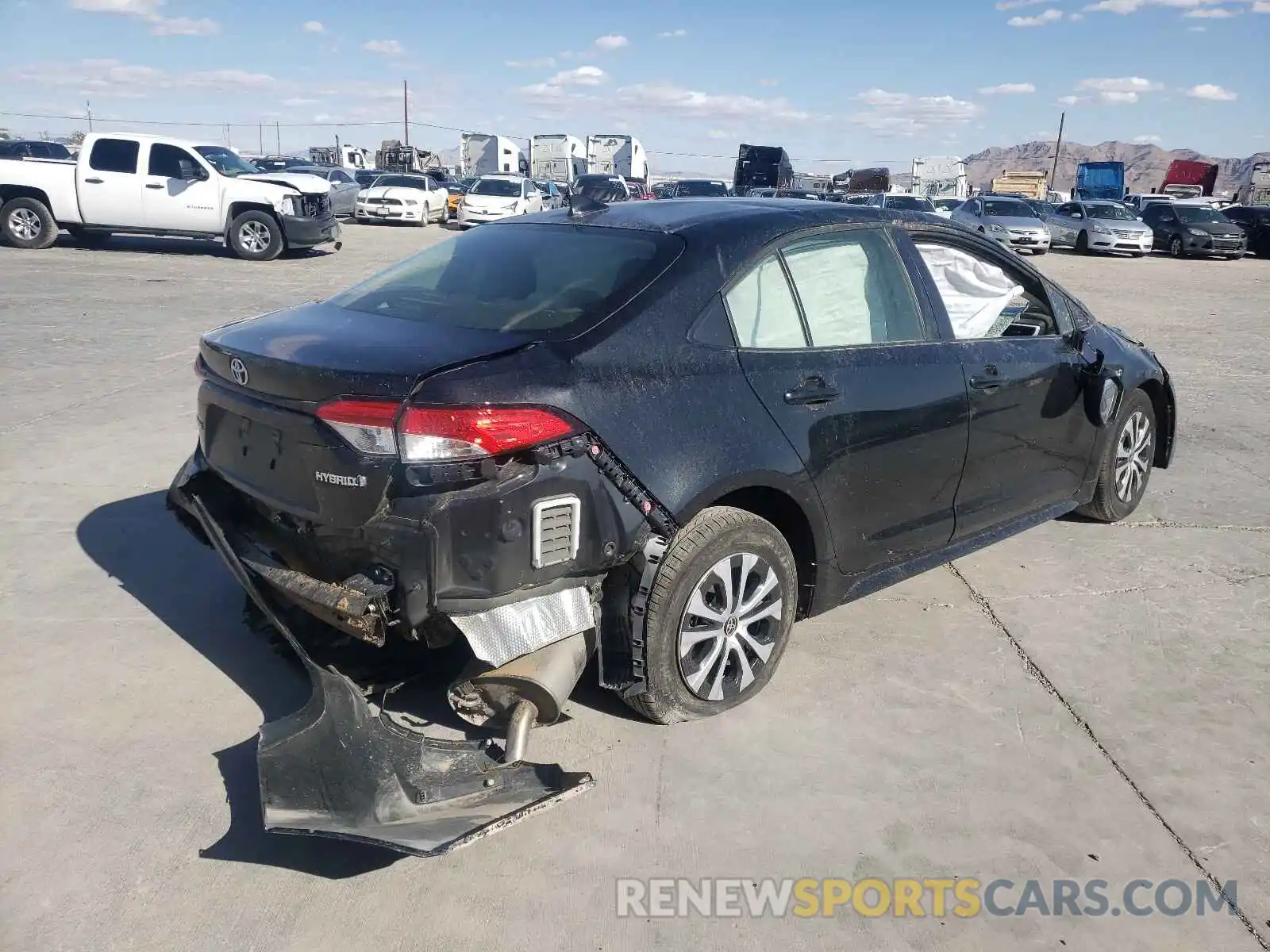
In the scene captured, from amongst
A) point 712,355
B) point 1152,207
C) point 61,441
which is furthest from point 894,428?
point 1152,207

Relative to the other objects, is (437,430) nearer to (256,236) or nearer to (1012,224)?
(256,236)

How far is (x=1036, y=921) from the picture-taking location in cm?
263

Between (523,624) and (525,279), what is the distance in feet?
4.27

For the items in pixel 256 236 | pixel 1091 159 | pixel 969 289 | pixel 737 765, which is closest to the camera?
pixel 737 765

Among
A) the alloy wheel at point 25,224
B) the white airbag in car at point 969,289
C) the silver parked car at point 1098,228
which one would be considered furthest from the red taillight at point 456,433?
the silver parked car at point 1098,228

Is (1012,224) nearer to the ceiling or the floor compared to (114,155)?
nearer to the floor

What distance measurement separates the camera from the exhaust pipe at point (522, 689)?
308 cm

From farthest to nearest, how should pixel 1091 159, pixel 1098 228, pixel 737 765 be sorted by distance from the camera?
pixel 1091 159 < pixel 1098 228 < pixel 737 765

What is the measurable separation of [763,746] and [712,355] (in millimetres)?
1312

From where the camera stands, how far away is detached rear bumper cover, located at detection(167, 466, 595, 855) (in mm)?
2619

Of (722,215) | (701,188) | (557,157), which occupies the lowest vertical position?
(722,215)

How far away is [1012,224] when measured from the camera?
2736cm

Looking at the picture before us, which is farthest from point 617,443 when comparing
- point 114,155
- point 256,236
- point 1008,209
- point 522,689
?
point 1008,209

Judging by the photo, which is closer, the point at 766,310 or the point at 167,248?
the point at 766,310
